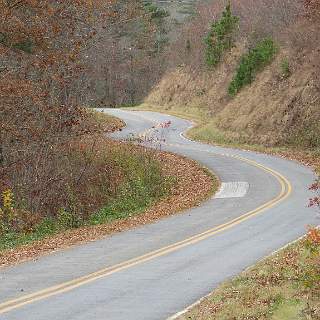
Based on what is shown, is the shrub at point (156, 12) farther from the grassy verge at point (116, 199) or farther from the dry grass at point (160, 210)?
the grassy verge at point (116, 199)

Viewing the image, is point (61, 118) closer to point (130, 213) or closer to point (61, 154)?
point (61, 154)

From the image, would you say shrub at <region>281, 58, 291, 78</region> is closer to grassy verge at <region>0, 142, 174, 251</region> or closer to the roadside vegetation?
grassy verge at <region>0, 142, 174, 251</region>

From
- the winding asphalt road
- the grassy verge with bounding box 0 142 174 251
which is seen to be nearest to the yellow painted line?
the winding asphalt road

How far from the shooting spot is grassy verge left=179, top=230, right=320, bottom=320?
32.2 feet

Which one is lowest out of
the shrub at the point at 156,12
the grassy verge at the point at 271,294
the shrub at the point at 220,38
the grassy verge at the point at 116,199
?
the grassy verge at the point at 116,199

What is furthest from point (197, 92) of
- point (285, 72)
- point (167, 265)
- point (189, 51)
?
point (167, 265)

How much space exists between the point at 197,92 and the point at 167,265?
5287cm

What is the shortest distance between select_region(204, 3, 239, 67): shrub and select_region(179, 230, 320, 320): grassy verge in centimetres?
4887

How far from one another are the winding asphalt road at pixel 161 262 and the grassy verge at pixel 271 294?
52 cm

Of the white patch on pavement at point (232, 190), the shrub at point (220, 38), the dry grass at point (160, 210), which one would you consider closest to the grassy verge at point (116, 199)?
the dry grass at point (160, 210)

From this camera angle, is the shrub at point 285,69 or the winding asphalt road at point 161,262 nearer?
the winding asphalt road at point 161,262

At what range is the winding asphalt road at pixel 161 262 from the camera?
36.1 ft

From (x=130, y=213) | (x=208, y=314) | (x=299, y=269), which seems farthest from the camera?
(x=130, y=213)

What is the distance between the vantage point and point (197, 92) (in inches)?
2608
